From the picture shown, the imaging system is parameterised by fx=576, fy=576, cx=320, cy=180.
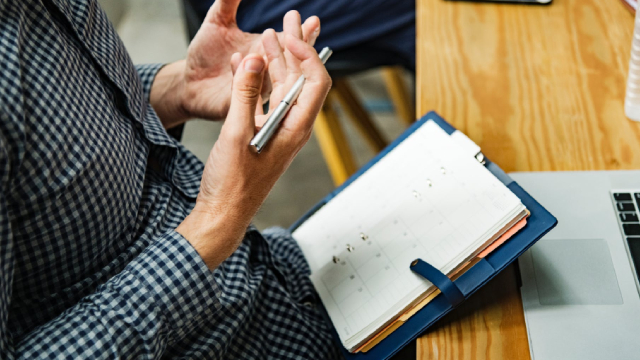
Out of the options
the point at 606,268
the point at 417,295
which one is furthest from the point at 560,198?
the point at 417,295

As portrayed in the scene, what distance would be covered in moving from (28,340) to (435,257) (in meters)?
0.39

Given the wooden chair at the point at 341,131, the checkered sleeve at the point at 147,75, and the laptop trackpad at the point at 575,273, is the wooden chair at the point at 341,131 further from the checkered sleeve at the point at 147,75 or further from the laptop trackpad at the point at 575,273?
the laptop trackpad at the point at 575,273

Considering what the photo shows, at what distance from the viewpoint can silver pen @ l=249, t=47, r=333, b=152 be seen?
568 mm

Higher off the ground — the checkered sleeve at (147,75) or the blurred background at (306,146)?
the checkered sleeve at (147,75)

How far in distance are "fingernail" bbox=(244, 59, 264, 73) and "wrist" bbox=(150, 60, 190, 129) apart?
0.25m

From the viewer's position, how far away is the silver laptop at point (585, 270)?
0.51 metres

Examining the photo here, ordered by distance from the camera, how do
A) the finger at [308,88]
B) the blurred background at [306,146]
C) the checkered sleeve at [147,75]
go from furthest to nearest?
the blurred background at [306,146]
the checkered sleeve at [147,75]
the finger at [308,88]

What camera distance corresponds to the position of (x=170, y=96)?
81 centimetres

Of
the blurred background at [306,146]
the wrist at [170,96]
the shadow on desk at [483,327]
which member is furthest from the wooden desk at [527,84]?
the blurred background at [306,146]

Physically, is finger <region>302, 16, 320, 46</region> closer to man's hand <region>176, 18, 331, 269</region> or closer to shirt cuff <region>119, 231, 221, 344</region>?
man's hand <region>176, 18, 331, 269</region>

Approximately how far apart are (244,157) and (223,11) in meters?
0.27

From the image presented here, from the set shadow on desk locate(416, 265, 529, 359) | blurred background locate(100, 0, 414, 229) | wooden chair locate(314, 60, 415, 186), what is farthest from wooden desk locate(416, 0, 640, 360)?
blurred background locate(100, 0, 414, 229)

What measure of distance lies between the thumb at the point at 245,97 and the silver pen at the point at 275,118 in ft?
0.03

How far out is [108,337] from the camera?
0.54 meters
